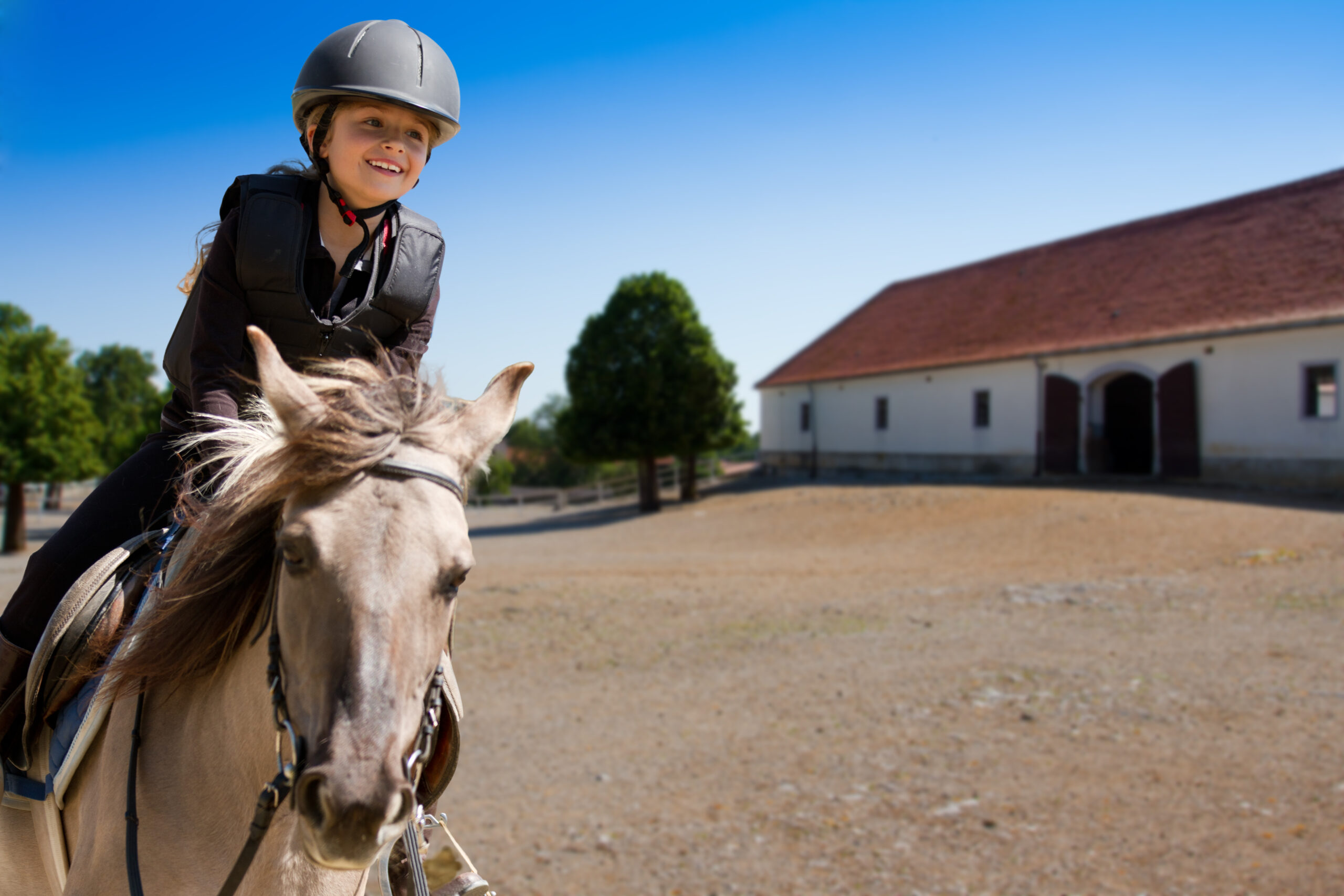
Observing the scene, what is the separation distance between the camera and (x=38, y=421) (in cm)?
2361

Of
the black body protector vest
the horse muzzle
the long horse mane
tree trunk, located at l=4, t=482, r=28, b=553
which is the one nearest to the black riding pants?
the black body protector vest

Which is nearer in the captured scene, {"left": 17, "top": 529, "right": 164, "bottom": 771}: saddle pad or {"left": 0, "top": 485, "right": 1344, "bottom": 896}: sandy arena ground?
{"left": 17, "top": 529, "right": 164, "bottom": 771}: saddle pad

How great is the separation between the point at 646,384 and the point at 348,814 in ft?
90.7

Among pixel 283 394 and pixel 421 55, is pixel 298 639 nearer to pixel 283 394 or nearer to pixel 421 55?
pixel 283 394

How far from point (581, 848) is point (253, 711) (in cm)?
415

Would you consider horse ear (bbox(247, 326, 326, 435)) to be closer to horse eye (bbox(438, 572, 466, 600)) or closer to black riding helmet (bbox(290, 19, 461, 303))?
horse eye (bbox(438, 572, 466, 600))

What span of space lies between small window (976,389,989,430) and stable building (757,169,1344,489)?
0.08 metres

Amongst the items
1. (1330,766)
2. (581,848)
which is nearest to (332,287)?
(581,848)

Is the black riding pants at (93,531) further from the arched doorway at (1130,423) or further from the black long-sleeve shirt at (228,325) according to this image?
the arched doorway at (1130,423)

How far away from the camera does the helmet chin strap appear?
2.20 meters

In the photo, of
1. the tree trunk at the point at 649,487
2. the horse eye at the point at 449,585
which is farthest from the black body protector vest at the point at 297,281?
the tree trunk at the point at 649,487

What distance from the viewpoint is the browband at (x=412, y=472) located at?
4.87 feet

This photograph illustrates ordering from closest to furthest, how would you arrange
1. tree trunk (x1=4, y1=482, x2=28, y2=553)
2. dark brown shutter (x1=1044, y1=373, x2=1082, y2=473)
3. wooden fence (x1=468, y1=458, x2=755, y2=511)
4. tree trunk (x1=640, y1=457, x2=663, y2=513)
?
tree trunk (x1=4, y1=482, x2=28, y2=553) < dark brown shutter (x1=1044, y1=373, x2=1082, y2=473) < tree trunk (x1=640, y1=457, x2=663, y2=513) < wooden fence (x1=468, y1=458, x2=755, y2=511)

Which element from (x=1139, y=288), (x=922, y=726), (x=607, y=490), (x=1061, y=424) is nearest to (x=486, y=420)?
(x=922, y=726)
